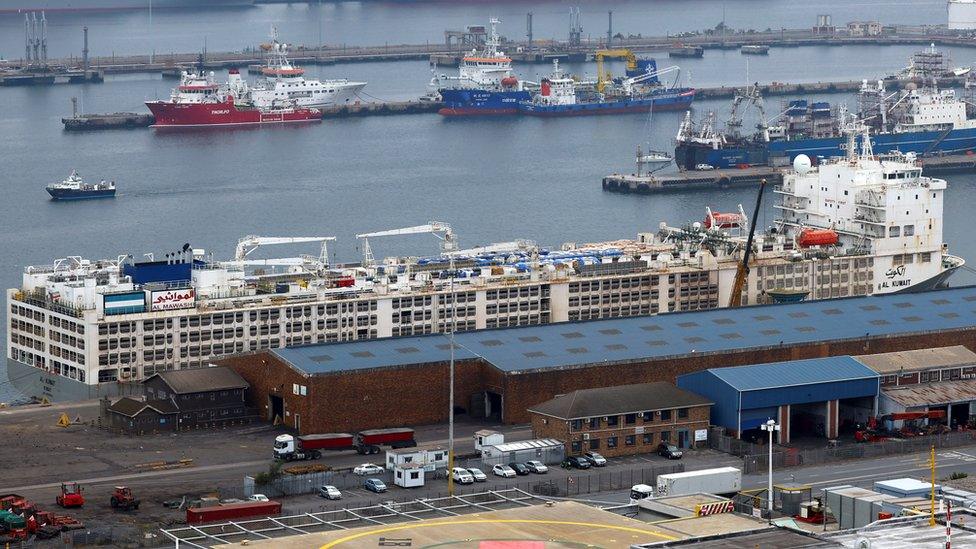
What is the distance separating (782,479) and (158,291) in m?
19.7

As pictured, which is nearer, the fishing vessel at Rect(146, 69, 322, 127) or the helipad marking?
the helipad marking

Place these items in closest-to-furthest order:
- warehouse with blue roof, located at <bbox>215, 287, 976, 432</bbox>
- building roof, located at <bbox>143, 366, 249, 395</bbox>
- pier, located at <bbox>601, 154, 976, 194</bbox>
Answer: warehouse with blue roof, located at <bbox>215, 287, 976, 432</bbox> → building roof, located at <bbox>143, 366, 249, 395</bbox> → pier, located at <bbox>601, 154, 976, 194</bbox>

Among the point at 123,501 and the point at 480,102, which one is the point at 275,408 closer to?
the point at 123,501

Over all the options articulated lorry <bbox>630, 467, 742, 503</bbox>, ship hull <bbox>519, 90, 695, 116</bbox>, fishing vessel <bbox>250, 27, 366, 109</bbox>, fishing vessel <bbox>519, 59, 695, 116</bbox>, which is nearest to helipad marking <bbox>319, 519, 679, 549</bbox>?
articulated lorry <bbox>630, 467, 742, 503</bbox>

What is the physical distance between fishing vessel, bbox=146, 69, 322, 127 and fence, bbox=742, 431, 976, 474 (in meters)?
85.8

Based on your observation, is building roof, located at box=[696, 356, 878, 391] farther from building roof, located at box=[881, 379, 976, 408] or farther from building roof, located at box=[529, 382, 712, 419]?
building roof, located at box=[529, 382, 712, 419]

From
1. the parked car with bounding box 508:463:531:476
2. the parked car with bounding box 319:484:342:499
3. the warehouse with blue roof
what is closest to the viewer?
the parked car with bounding box 319:484:342:499

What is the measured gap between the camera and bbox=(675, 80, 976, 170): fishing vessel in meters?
113

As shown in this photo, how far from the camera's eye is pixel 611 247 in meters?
71.2

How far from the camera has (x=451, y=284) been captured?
63.6m

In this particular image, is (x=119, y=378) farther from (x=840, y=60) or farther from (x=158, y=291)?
(x=840, y=60)

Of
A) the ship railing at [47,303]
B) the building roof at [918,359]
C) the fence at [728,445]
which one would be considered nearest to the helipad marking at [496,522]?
the fence at [728,445]

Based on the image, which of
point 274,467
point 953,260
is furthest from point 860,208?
point 274,467

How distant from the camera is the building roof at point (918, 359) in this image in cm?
5491
